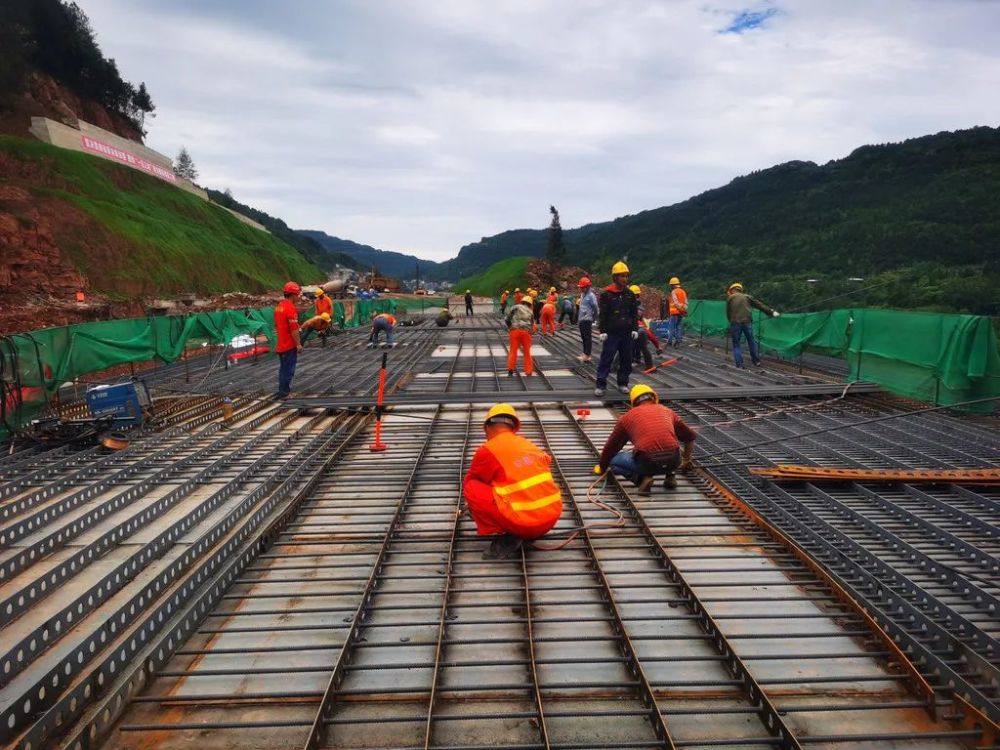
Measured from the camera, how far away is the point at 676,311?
48.2 ft

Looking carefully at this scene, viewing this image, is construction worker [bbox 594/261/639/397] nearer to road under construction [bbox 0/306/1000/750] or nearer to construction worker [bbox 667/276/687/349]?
road under construction [bbox 0/306/1000/750]

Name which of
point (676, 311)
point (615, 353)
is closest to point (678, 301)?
point (676, 311)

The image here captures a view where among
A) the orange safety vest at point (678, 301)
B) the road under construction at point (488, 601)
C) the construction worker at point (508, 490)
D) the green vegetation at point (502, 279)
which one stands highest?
the green vegetation at point (502, 279)

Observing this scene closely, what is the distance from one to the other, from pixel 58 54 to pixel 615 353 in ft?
217

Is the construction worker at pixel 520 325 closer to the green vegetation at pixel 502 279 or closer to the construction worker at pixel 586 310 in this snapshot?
the construction worker at pixel 586 310

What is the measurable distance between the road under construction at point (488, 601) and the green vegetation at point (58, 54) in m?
53.2

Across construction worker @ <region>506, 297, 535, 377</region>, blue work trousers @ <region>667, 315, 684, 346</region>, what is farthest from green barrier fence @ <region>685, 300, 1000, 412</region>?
construction worker @ <region>506, 297, 535, 377</region>

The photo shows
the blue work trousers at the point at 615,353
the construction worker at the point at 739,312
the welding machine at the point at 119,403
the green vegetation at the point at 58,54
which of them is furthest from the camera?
the green vegetation at the point at 58,54

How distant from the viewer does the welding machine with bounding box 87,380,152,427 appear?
7.19 m

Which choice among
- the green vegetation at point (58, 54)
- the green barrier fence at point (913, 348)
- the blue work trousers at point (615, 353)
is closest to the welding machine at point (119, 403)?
the blue work trousers at point (615, 353)

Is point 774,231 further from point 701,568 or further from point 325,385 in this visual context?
point 701,568

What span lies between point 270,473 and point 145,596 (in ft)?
8.42

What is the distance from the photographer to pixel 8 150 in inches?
1442

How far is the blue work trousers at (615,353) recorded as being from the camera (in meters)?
8.92
